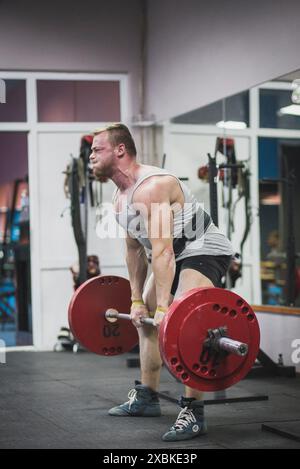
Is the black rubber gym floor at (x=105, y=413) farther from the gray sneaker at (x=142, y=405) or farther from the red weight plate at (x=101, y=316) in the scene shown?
the red weight plate at (x=101, y=316)

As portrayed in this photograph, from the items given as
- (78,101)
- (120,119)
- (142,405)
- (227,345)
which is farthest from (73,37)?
(227,345)

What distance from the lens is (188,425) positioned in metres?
3.32

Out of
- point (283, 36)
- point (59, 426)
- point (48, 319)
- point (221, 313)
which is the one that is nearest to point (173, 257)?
point (221, 313)

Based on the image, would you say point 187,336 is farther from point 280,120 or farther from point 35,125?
point 35,125

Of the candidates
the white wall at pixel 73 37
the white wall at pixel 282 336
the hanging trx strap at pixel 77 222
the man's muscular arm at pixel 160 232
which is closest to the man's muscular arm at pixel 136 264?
the man's muscular arm at pixel 160 232

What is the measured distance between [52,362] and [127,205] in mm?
2971

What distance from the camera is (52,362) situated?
20.3ft

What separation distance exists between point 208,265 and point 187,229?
0.19 m

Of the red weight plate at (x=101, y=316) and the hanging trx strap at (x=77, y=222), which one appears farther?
the hanging trx strap at (x=77, y=222)

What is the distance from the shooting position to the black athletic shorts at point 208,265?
3.49m

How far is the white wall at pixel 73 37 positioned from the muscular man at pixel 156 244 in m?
3.76

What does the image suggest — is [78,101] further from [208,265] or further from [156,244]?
[156,244]

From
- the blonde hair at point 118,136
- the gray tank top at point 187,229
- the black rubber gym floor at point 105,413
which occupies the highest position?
the blonde hair at point 118,136
